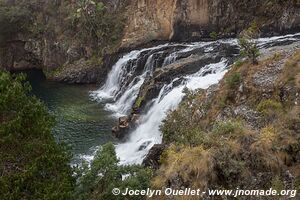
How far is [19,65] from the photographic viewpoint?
1977 inches

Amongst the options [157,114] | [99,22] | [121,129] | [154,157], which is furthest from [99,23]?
[154,157]

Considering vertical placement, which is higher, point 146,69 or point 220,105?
point 220,105

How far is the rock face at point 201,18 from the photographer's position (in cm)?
3722

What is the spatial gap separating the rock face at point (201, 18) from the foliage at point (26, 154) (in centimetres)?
2676

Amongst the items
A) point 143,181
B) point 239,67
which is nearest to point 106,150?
point 143,181

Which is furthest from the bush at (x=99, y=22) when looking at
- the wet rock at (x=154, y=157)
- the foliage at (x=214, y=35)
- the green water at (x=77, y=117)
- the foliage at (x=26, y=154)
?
the foliage at (x=26, y=154)

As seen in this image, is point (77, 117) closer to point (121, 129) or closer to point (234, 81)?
point (121, 129)

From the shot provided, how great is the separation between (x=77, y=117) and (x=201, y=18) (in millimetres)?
15534

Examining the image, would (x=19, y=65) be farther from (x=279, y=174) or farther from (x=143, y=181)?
(x=279, y=174)

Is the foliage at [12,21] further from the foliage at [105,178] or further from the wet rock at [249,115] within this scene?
the foliage at [105,178]

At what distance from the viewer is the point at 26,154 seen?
578 inches

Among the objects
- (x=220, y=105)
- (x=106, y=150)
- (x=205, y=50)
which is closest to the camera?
(x=106, y=150)

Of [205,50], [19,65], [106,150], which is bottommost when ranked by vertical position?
[19,65]

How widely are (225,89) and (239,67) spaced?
1.81 m
